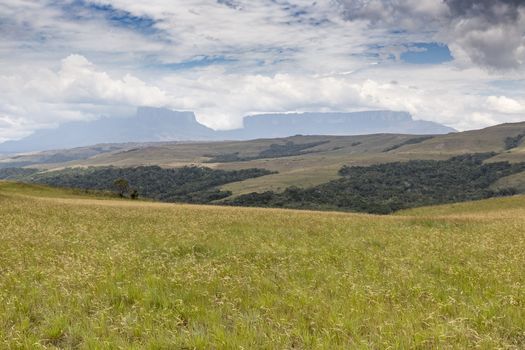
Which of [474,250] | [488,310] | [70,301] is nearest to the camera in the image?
[488,310]

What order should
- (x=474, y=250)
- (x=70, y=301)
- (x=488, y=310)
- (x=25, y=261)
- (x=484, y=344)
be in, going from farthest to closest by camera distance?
(x=474, y=250), (x=25, y=261), (x=70, y=301), (x=488, y=310), (x=484, y=344)

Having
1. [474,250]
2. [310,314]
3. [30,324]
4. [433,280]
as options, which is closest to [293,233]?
[474,250]

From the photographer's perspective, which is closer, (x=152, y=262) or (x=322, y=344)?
(x=322, y=344)

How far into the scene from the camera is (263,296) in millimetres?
9094

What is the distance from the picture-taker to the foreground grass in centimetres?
700

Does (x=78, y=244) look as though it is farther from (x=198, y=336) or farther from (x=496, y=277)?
(x=496, y=277)

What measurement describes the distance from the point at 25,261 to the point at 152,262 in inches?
145

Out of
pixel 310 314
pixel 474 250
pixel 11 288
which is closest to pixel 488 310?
pixel 310 314

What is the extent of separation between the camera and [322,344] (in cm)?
644

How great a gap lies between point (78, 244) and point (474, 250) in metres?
13.8

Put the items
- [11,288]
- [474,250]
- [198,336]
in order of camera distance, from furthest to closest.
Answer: [474,250]
[11,288]
[198,336]

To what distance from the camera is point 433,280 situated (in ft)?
34.2

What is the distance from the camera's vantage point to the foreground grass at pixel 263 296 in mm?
7004

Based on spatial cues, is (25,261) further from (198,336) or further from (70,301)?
(198,336)
